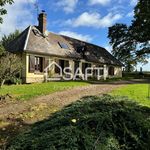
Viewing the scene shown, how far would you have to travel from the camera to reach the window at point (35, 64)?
2747 centimetres

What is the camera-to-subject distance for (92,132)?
17.1 ft

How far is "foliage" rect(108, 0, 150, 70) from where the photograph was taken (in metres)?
40.3

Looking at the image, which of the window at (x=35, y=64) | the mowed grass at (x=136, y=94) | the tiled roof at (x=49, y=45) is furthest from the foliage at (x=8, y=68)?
the window at (x=35, y=64)

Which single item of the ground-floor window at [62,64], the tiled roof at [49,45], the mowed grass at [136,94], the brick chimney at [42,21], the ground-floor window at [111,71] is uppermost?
the brick chimney at [42,21]

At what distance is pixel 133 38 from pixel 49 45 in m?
17.1

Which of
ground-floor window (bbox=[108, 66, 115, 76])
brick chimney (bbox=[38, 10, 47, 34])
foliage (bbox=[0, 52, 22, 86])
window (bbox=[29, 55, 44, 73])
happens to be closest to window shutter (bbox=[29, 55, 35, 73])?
window (bbox=[29, 55, 44, 73])

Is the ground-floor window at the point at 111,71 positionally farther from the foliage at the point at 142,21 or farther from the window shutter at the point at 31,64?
the window shutter at the point at 31,64

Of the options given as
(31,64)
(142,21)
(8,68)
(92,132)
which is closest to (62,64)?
(31,64)

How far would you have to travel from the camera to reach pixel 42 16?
30812mm

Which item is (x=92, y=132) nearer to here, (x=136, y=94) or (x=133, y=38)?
(x=136, y=94)

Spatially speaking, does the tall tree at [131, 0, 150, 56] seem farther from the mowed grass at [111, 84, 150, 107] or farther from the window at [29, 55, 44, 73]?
the mowed grass at [111, 84, 150, 107]

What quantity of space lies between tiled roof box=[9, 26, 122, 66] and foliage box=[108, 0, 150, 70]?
6083 mm

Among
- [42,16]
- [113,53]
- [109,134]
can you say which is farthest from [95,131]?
[113,53]

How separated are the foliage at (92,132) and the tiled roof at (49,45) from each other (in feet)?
70.9
